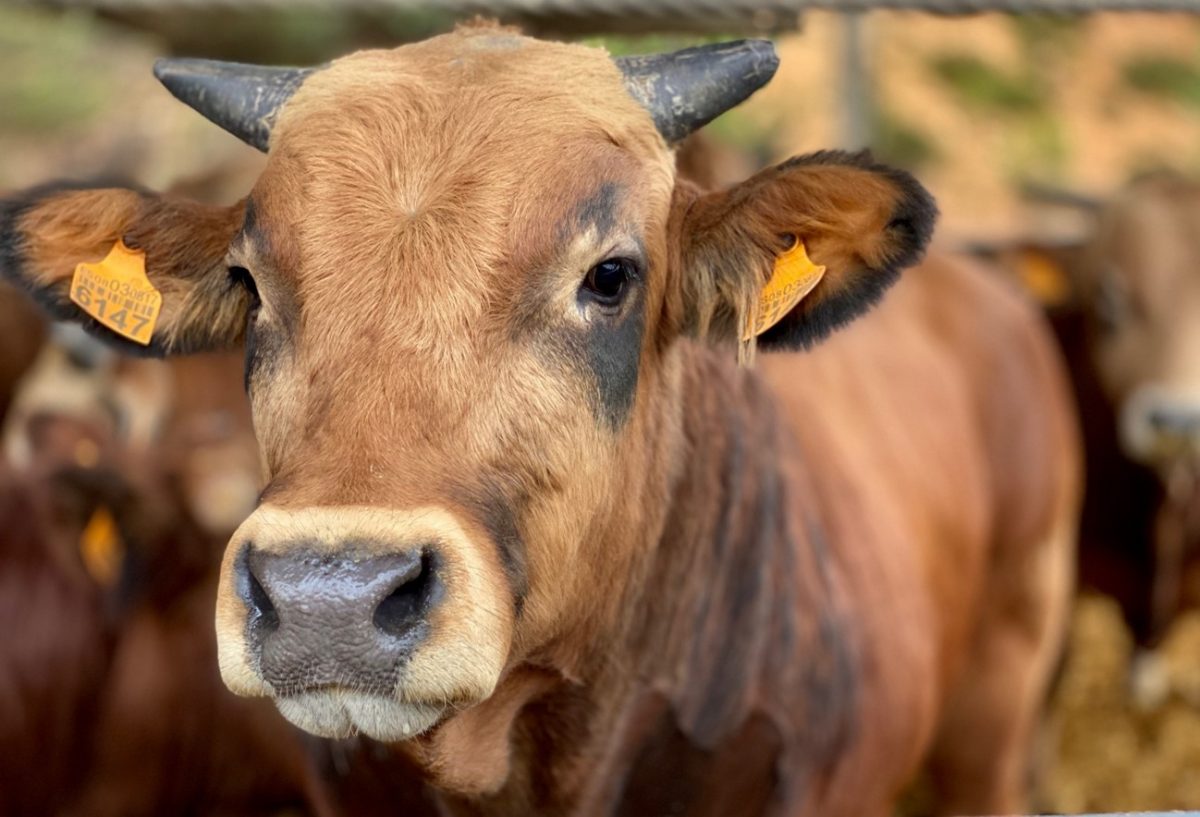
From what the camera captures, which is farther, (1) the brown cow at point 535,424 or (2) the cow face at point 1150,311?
(2) the cow face at point 1150,311

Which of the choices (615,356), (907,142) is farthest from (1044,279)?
(907,142)

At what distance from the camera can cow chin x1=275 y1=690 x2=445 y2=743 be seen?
1.93 metres

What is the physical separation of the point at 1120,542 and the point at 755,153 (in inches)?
88.1

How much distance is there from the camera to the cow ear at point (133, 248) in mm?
2516

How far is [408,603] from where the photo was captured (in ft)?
6.20

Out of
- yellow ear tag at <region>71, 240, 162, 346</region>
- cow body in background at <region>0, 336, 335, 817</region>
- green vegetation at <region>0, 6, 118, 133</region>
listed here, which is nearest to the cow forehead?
yellow ear tag at <region>71, 240, 162, 346</region>

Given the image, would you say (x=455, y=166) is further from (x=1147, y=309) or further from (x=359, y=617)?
(x=1147, y=309)

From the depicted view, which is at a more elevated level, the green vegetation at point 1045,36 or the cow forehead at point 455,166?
the cow forehead at point 455,166

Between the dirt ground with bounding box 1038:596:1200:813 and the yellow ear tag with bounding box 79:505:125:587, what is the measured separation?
3.44 m

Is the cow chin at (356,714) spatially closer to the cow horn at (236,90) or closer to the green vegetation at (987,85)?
the cow horn at (236,90)

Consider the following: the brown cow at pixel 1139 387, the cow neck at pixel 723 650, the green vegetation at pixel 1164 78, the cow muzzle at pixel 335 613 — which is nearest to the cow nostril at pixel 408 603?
the cow muzzle at pixel 335 613

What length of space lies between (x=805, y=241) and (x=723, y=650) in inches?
29.6

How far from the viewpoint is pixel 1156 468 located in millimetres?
6004

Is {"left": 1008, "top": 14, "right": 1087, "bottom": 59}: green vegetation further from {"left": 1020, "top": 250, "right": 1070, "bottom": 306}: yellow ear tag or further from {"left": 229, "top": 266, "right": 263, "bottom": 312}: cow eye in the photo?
{"left": 229, "top": 266, "right": 263, "bottom": 312}: cow eye
